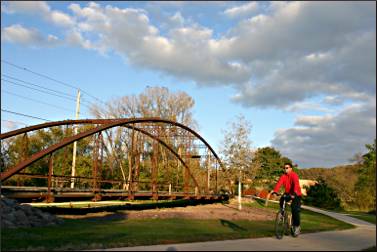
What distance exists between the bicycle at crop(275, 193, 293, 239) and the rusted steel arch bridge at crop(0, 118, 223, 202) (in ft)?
31.7

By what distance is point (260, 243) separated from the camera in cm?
692

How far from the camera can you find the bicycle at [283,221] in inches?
314

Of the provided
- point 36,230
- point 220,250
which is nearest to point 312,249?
point 220,250

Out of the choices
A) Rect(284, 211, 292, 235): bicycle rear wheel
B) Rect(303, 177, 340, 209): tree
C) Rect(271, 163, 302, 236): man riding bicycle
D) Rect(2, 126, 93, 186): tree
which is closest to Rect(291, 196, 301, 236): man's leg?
Rect(271, 163, 302, 236): man riding bicycle

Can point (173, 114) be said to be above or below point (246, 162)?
above

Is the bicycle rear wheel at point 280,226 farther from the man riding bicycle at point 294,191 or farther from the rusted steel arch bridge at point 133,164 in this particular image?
the rusted steel arch bridge at point 133,164

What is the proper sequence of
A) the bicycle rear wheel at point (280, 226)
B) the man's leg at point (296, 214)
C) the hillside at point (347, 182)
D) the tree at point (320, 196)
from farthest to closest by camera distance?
1. the tree at point (320, 196)
2. the man's leg at point (296, 214)
3. the bicycle rear wheel at point (280, 226)
4. the hillside at point (347, 182)

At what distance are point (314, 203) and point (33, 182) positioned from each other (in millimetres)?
23674

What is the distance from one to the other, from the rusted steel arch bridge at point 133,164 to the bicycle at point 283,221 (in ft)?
31.7

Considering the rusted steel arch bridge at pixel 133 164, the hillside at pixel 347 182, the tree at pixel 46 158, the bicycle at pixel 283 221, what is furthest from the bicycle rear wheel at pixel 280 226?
the tree at pixel 46 158

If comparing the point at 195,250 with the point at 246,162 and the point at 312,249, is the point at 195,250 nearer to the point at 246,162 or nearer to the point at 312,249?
the point at 312,249

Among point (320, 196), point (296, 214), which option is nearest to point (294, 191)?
point (296, 214)

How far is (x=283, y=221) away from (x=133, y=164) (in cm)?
2357

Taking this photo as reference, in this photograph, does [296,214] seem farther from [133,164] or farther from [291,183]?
[133,164]
